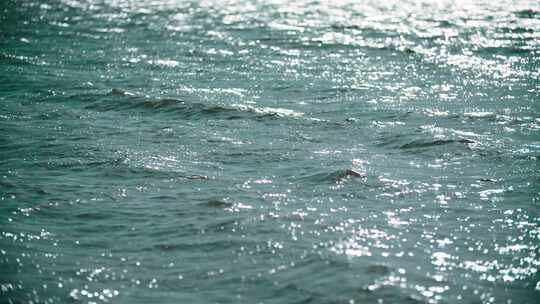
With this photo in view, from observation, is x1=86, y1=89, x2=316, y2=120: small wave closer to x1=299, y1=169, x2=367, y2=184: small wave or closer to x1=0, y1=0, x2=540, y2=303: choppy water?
x1=0, y1=0, x2=540, y2=303: choppy water

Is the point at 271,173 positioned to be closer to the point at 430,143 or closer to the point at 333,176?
the point at 333,176

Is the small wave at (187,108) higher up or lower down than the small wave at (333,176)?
higher up

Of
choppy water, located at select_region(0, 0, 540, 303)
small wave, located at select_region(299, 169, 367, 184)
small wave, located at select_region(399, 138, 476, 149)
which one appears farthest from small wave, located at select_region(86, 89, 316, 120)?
small wave, located at select_region(299, 169, 367, 184)

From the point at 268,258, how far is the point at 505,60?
1691cm

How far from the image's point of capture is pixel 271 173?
1295cm

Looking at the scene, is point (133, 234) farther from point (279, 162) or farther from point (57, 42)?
point (57, 42)

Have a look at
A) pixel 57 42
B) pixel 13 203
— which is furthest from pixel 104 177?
pixel 57 42

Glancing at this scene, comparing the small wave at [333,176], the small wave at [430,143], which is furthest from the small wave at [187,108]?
the small wave at [333,176]

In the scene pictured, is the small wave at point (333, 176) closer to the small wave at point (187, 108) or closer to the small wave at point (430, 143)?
the small wave at point (430, 143)

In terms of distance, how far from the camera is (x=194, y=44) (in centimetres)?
2827

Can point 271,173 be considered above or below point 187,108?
below

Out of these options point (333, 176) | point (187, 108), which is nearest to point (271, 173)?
point (333, 176)

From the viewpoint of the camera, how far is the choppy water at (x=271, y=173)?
354 inches

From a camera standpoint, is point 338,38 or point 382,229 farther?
point 338,38
